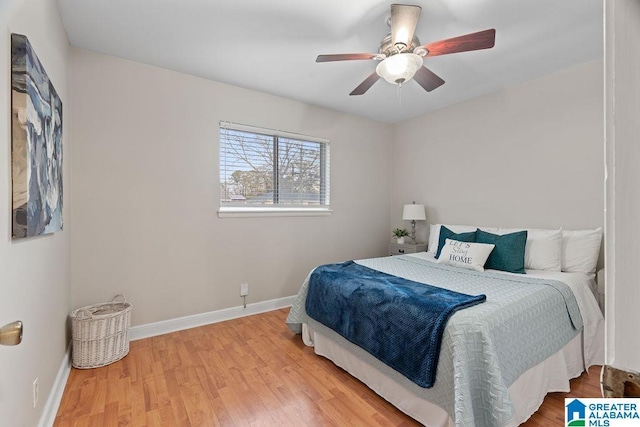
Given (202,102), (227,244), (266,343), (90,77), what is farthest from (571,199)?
(90,77)

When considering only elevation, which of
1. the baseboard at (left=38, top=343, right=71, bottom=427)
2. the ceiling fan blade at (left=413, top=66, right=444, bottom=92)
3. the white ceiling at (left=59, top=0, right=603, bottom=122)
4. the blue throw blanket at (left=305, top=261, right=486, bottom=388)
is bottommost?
the baseboard at (left=38, top=343, right=71, bottom=427)

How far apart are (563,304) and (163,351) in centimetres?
310

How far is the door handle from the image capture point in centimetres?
75

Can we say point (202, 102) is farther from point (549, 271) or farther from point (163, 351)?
point (549, 271)

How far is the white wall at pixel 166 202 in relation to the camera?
2.55m

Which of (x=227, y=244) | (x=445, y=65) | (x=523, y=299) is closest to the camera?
(x=523, y=299)

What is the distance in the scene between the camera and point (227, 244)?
323 centimetres

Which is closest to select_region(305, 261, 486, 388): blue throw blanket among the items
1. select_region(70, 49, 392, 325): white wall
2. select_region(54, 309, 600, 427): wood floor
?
select_region(54, 309, 600, 427): wood floor

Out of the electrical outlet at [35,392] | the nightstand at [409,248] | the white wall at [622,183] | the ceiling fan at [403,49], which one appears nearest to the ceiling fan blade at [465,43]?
the ceiling fan at [403,49]

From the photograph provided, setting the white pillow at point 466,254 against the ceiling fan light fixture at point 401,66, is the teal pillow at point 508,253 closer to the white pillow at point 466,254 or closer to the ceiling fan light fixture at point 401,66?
the white pillow at point 466,254

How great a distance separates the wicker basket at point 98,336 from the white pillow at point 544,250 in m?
3.54

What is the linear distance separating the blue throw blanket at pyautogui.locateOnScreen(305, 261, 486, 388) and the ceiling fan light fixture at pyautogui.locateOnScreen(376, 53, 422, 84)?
146cm

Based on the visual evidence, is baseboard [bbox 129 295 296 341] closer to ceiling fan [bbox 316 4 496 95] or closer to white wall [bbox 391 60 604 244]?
white wall [bbox 391 60 604 244]

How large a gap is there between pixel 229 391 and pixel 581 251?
3030 mm
